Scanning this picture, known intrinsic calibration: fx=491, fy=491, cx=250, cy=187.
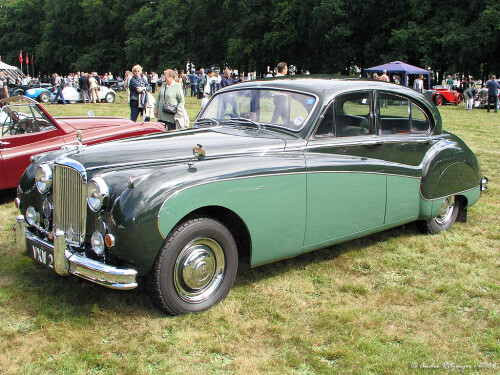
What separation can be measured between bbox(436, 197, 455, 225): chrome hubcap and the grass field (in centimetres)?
75

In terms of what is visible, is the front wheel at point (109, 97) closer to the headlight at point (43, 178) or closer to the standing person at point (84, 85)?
the standing person at point (84, 85)

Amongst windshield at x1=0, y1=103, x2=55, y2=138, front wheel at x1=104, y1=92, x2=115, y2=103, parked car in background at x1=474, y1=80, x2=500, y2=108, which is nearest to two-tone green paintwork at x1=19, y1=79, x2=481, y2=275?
windshield at x1=0, y1=103, x2=55, y2=138

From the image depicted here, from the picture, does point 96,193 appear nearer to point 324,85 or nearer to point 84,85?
point 324,85

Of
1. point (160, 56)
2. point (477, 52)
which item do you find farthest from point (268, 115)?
point (160, 56)

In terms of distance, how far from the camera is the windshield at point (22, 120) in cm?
702

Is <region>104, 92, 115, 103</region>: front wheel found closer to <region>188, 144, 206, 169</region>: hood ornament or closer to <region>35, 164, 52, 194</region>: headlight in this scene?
<region>35, 164, 52, 194</region>: headlight

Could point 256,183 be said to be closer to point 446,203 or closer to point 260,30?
Result: point 446,203

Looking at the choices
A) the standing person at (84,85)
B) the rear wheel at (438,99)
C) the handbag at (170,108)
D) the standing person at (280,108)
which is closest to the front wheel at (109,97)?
the standing person at (84,85)

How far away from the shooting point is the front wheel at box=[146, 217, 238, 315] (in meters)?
3.49

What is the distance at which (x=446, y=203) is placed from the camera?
5824mm

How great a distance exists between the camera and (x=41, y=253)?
376 cm

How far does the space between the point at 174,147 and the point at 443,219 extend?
3529 millimetres

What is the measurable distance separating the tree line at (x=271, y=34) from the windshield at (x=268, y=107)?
3384 centimetres

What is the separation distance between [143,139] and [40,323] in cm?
178
